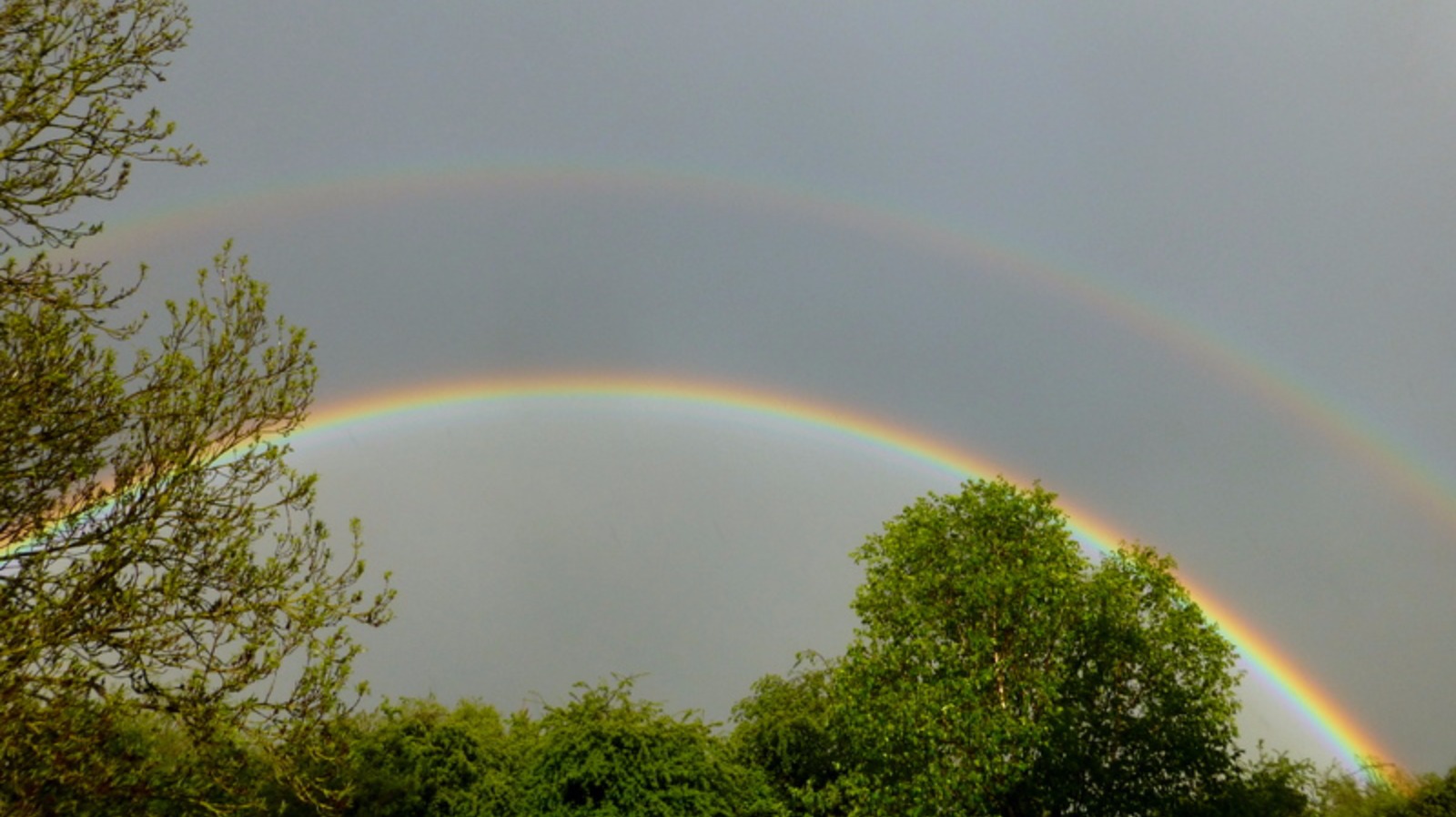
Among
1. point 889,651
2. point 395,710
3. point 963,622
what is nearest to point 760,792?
point 889,651

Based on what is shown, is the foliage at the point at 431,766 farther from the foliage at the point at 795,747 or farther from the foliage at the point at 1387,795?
the foliage at the point at 1387,795

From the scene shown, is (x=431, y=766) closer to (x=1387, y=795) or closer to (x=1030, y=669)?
(x=1030, y=669)

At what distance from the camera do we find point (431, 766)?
25969 mm

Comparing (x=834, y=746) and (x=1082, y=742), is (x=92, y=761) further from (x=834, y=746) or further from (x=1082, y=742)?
(x=1082, y=742)

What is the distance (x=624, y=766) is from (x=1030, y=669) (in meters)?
12.1

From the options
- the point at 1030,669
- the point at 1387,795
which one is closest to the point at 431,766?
the point at 1030,669

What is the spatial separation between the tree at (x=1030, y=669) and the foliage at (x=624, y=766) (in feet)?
16.9

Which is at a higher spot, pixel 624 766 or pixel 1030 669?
pixel 1030 669

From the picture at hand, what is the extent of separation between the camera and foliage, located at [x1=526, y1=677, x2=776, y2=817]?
22094 millimetres

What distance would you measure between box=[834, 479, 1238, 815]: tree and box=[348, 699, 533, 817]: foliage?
9.18 meters

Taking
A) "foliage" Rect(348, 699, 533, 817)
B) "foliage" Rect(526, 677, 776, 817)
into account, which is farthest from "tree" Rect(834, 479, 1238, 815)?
"foliage" Rect(348, 699, 533, 817)

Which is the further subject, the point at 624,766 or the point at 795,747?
the point at 795,747

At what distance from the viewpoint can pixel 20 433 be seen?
9688mm

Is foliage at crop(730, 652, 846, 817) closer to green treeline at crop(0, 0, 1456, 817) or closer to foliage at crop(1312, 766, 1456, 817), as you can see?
green treeline at crop(0, 0, 1456, 817)
